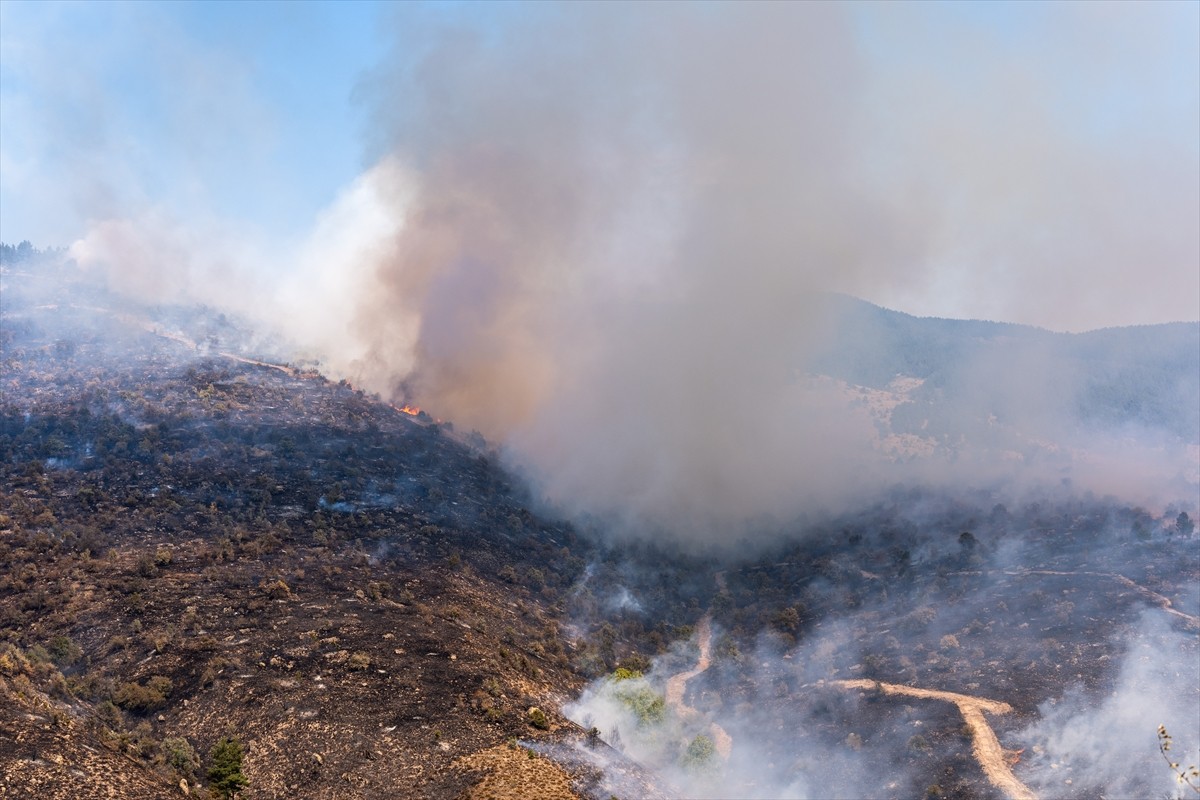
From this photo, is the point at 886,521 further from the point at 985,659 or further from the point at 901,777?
the point at 901,777

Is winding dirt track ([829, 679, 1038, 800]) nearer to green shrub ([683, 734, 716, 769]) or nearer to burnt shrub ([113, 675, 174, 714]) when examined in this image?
green shrub ([683, 734, 716, 769])

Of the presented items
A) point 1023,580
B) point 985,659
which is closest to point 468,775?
point 985,659

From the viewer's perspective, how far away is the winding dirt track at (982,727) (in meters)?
41.8

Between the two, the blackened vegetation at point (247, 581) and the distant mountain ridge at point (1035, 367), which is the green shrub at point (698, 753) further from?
the distant mountain ridge at point (1035, 367)

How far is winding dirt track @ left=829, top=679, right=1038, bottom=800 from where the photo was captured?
4178cm

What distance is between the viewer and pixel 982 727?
48188 millimetres

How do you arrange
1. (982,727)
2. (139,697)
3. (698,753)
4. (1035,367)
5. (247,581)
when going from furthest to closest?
(1035,367), (247,581), (982,727), (698,753), (139,697)

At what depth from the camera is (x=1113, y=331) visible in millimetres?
163500

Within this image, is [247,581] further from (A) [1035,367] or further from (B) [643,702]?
(A) [1035,367]

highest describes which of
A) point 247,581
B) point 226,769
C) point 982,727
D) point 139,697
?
point 247,581

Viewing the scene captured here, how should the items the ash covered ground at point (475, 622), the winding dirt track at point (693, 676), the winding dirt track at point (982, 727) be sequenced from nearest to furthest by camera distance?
the ash covered ground at point (475, 622), the winding dirt track at point (982, 727), the winding dirt track at point (693, 676)

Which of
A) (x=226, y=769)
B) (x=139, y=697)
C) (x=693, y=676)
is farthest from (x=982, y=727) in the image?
(x=139, y=697)

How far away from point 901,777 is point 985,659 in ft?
54.8

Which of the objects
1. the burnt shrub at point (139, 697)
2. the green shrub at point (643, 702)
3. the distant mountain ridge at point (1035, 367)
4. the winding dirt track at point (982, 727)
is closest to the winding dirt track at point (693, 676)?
the green shrub at point (643, 702)
